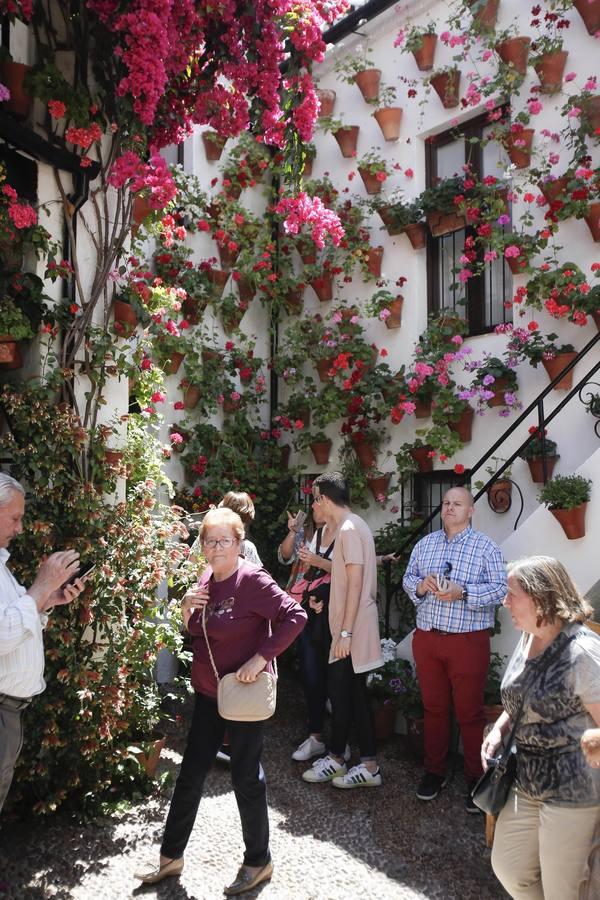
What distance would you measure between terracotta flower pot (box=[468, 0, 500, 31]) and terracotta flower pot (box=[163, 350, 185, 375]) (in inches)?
164

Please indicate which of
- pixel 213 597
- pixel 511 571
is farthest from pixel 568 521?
pixel 213 597

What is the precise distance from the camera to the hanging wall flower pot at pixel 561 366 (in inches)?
246

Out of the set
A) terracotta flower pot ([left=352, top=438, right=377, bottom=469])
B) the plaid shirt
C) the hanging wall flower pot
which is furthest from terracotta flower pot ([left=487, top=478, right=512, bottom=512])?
the plaid shirt

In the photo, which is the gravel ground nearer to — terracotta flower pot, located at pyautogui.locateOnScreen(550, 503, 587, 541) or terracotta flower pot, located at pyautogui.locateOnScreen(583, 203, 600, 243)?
terracotta flower pot, located at pyautogui.locateOnScreen(550, 503, 587, 541)

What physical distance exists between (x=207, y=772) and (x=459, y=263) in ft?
18.0

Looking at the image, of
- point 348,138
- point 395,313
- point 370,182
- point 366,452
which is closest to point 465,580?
point 366,452

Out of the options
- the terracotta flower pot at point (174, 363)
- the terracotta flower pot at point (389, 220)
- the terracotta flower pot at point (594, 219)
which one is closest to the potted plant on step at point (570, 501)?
the terracotta flower pot at point (594, 219)

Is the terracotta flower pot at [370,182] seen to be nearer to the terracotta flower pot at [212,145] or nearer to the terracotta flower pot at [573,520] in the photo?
the terracotta flower pot at [212,145]

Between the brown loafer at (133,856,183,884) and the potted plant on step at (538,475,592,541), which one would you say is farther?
the potted plant on step at (538,475,592,541)

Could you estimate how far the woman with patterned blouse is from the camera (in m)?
2.81

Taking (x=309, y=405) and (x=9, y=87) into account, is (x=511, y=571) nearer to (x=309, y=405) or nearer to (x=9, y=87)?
(x=9, y=87)

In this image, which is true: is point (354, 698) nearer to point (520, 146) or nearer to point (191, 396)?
point (191, 396)

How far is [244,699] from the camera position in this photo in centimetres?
346

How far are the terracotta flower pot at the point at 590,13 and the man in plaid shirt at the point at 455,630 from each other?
14.0 feet
